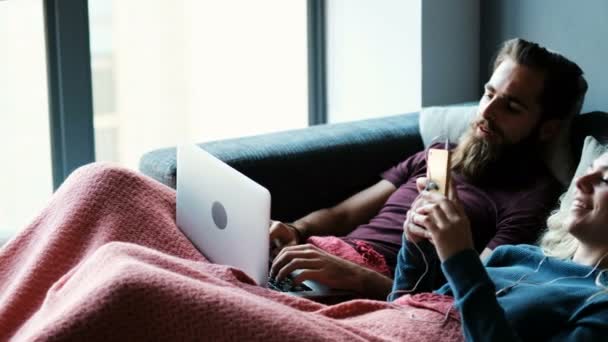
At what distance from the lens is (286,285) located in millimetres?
1977

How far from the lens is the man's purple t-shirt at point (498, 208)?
2082mm

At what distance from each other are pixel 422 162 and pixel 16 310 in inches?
44.6

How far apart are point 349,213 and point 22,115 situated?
1097 mm

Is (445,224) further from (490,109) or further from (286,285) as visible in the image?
(490,109)

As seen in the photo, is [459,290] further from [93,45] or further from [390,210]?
[93,45]

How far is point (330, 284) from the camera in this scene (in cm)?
197

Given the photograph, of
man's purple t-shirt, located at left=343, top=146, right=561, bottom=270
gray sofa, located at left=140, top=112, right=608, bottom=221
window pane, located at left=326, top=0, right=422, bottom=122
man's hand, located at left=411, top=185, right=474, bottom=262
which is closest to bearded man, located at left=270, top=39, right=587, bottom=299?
man's purple t-shirt, located at left=343, top=146, right=561, bottom=270

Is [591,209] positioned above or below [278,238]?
above

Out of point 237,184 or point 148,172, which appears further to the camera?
point 148,172

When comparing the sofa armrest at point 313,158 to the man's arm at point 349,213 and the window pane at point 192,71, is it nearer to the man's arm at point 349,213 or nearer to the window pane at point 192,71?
the man's arm at point 349,213

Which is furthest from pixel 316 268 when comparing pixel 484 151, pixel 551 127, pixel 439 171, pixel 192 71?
pixel 192 71

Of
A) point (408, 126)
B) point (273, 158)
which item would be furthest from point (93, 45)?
point (408, 126)

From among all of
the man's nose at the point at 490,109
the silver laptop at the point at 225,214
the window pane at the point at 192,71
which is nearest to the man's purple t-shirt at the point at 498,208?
the man's nose at the point at 490,109

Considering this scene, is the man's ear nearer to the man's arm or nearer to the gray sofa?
the gray sofa
